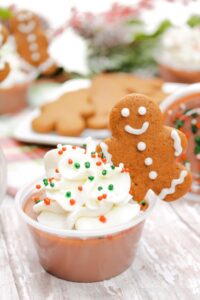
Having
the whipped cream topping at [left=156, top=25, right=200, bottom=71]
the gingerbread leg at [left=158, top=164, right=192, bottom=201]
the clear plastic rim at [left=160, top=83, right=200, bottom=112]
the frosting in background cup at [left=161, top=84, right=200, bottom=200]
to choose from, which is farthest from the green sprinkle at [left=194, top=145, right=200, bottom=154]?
the whipped cream topping at [left=156, top=25, right=200, bottom=71]

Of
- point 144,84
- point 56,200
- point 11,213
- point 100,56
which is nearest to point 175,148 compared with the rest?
point 56,200

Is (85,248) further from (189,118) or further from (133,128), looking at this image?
(189,118)

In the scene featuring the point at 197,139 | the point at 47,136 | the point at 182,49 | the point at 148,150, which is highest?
the point at 148,150

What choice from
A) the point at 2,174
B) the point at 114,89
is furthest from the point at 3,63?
the point at 114,89

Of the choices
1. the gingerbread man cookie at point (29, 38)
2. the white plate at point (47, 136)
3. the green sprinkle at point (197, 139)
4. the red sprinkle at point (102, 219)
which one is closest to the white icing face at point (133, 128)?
the red sprinkle at point (102, 219)

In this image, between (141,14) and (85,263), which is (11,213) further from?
(141,14)

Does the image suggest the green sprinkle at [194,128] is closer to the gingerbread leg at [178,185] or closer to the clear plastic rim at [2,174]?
the gingerbread leg at [178,185]
